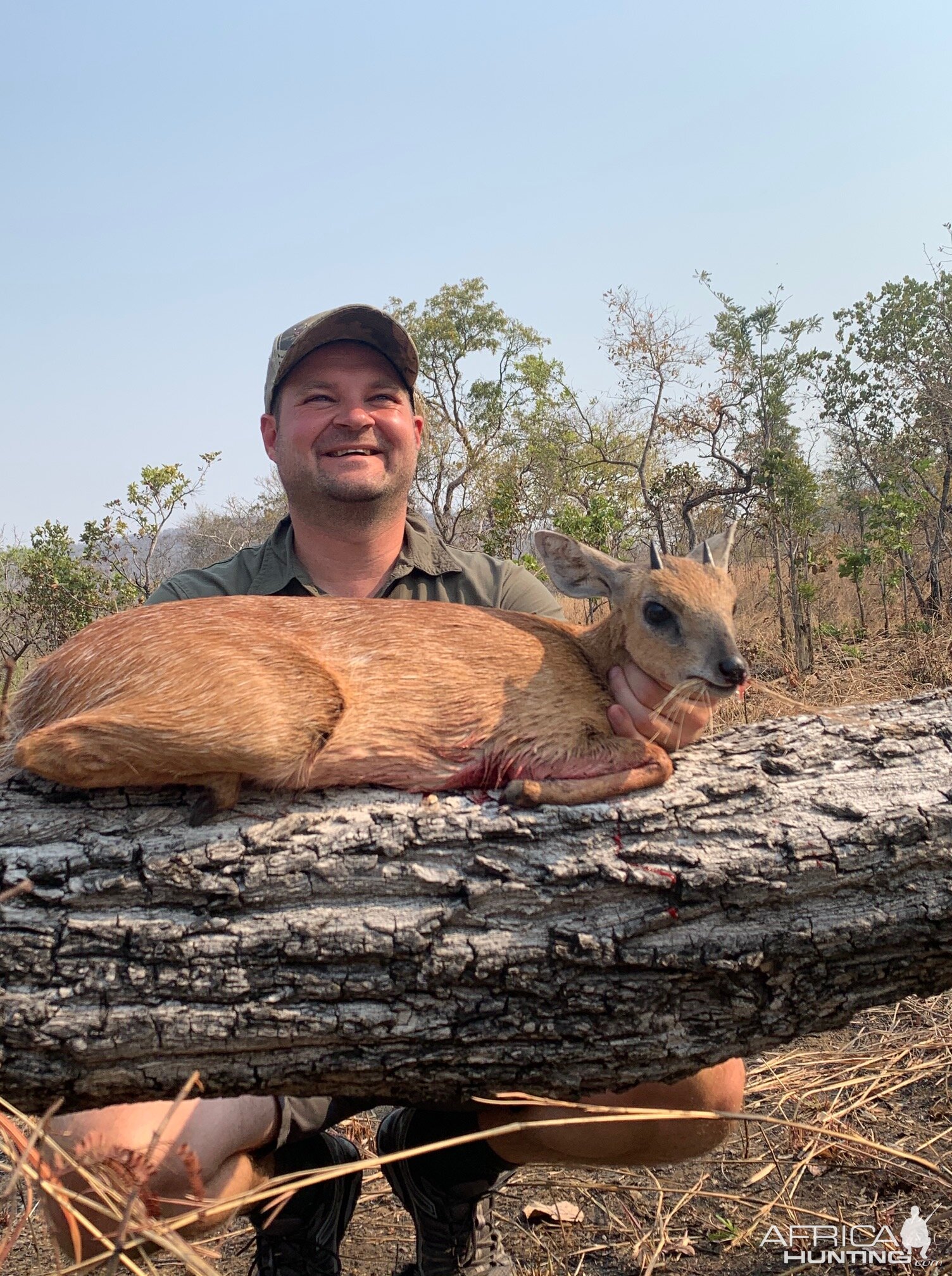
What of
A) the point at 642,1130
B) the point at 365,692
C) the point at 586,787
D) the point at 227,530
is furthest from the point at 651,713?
the point at 227,530

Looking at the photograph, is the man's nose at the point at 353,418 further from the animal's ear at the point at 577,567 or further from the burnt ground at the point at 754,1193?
the burnt ground at the point at 754,1193

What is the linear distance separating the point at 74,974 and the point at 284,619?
4.74 ft

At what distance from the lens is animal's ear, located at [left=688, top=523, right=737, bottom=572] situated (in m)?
4.00

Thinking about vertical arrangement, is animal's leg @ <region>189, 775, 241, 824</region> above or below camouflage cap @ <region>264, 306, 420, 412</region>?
below

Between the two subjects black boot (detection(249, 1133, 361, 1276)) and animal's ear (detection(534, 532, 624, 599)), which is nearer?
black boot (detection(249, 1133, 361, 1276))

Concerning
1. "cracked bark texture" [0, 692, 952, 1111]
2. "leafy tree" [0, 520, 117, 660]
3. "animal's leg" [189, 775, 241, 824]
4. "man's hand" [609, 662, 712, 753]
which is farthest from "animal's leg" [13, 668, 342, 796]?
"leafy tree" [0, 520, 117, 660]

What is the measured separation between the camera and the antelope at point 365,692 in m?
2.87

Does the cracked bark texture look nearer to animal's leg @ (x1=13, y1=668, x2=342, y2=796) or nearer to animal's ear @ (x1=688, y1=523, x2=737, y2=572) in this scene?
animal's leg @ (x1=13, y1=668, x2=342, y2=796)

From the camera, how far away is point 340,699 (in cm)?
323

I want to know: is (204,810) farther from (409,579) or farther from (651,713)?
(409,579)

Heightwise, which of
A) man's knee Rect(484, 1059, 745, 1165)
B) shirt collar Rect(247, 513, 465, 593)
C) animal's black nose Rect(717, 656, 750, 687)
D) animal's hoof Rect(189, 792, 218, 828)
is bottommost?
man's knee Rect(484, 1059, 745, 1165)

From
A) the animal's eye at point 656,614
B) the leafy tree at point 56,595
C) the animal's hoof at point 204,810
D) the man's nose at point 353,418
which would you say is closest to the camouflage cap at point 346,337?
the man's nose at point 353,418
